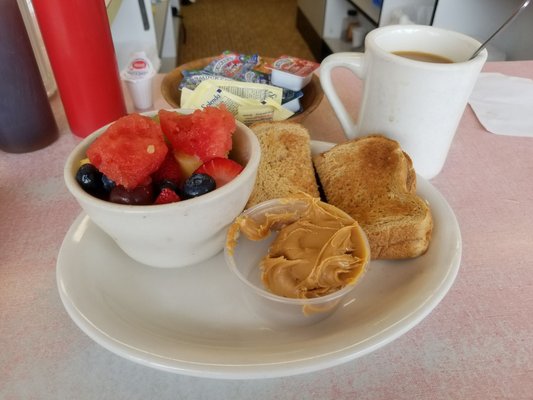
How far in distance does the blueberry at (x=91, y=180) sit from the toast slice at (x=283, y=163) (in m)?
0.23

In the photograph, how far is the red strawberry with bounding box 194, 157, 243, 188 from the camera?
479 millimetres

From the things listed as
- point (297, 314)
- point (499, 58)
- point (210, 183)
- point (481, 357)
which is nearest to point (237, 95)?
point (210, 183)

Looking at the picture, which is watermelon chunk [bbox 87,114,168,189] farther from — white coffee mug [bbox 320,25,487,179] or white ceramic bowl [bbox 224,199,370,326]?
white coffee mug [bbox 320,25,487,179]

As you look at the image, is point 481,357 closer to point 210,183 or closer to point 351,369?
point 351,369

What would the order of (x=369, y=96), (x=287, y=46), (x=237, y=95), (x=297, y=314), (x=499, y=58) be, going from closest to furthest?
(x=297, y=314) < (x=369, y=96) < (x=237, y=95) < (x=499, y=58) < (x=287, y=46)

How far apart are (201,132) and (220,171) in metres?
0.06

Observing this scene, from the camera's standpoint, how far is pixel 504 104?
0.96 m

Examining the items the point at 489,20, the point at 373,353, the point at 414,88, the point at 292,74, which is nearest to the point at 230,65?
the point at 292,74

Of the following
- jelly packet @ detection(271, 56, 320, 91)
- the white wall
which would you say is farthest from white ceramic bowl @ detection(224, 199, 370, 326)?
the white wall

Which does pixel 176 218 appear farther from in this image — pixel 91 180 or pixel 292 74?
pixel 292 74

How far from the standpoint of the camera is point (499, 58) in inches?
79.2

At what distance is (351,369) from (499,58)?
6.78 feet

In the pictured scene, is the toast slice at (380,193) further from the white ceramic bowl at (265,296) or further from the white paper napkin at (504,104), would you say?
the white paper napkin at (504,104)

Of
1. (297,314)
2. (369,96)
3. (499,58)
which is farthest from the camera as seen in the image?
Result: (499,58)
